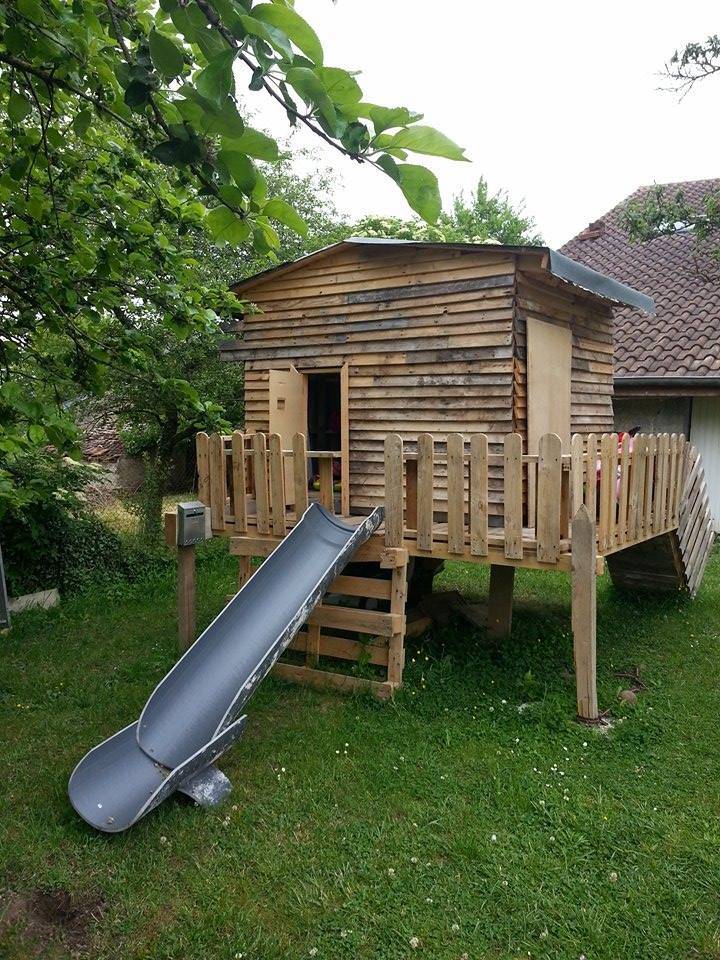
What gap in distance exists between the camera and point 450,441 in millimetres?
5148

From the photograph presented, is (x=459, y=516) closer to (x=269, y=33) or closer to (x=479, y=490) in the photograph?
(x=479, y=490)

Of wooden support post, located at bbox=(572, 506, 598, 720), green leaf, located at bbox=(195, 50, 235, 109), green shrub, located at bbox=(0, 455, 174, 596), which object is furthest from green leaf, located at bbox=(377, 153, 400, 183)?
green shrub, located at bbox=(0, 455, 174, 596)

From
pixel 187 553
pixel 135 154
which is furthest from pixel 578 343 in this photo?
pixel 135 154

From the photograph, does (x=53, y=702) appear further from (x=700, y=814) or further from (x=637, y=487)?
(x=637, y=487)

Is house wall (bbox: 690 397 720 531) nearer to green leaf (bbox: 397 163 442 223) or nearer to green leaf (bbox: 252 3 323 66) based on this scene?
green leaf (bbox: 397 163 442 223)

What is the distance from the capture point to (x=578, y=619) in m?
4.80

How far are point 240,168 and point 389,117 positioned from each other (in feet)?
1.07

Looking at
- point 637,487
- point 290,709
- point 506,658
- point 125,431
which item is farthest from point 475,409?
point 125,431

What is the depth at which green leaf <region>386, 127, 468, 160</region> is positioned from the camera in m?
1.27

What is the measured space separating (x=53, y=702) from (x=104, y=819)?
88.2 inches

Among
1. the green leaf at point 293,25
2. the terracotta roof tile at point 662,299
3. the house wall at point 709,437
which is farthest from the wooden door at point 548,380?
the house wall at point 709,437

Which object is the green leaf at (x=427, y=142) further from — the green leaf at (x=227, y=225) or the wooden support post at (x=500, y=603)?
the wooden support post at (x=500, y=603)

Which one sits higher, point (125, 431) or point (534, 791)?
point (125, 431)

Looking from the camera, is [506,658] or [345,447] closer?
[506,658]
